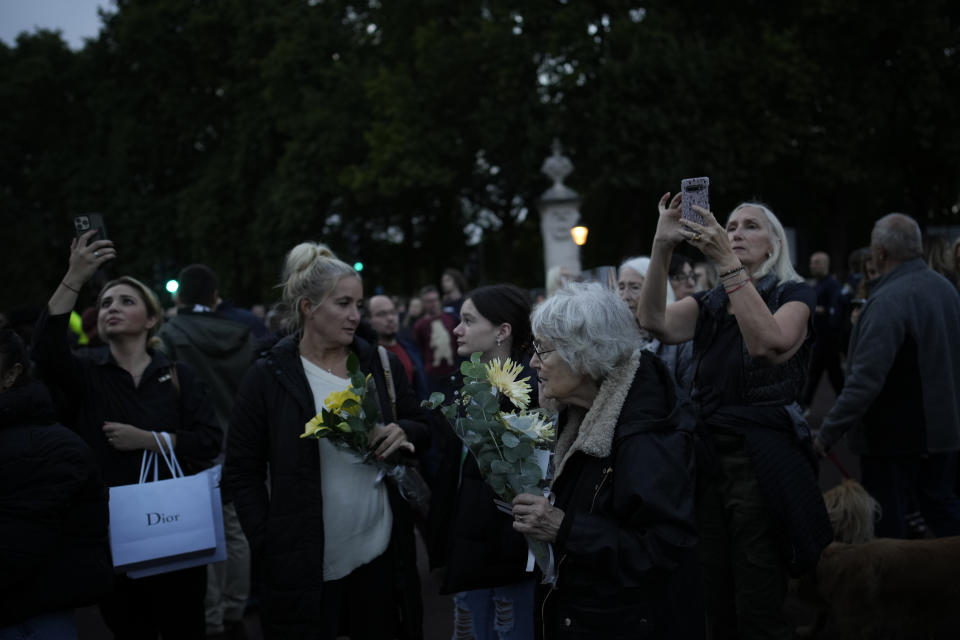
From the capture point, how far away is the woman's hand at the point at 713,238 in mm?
3020

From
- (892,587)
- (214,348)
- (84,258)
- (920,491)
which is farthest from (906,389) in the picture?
(214,348)

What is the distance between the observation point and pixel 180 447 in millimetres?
4082

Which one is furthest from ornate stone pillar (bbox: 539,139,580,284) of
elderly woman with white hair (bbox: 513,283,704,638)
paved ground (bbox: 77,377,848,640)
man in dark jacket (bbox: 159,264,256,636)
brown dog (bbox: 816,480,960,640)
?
elderly woman with white hair (bbox: 513,283,704,638)

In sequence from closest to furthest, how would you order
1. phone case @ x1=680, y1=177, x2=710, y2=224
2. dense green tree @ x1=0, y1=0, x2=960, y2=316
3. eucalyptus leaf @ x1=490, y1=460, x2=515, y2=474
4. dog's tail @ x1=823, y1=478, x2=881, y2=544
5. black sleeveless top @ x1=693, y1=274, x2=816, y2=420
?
eucalyptus leaf @ x1=490, y1=460, x2=515, y2=474 < phone case @ x1=680, y1=177, x2=710, y2=224 < black sleeveless top @ x1=693, y1=274, x2=816, y2=420 < dog's tail @ x1=823, y1=478, x2=881, y2=544 < dense green tree @ x1=0, y1=0, x2=960, y2=316

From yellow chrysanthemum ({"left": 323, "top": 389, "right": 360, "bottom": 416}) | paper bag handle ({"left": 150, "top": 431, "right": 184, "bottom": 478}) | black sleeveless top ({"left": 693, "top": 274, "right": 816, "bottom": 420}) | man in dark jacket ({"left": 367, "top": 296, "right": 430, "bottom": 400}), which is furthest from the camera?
man in dark jacket ({"left": 367, "top": 296, "right": 430, "bottom": 400})

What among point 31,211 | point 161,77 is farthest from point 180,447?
point 31,211

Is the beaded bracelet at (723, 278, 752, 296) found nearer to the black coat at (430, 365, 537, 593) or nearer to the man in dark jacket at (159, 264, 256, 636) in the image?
the black coat at (430, 365, 537, 593)

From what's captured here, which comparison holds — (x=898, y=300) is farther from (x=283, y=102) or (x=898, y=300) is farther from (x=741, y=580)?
(x=283, y=102)

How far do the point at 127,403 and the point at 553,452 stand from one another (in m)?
2.24

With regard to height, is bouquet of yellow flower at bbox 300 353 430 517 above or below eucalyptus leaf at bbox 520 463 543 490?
above

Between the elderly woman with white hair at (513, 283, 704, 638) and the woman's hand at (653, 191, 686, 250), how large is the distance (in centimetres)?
56

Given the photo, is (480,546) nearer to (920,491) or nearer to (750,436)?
(750,436)

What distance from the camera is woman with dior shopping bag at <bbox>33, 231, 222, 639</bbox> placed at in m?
3.63

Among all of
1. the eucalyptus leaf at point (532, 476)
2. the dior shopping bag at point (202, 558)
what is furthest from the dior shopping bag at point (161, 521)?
the eucalyptus leaf at point (532, 476)
